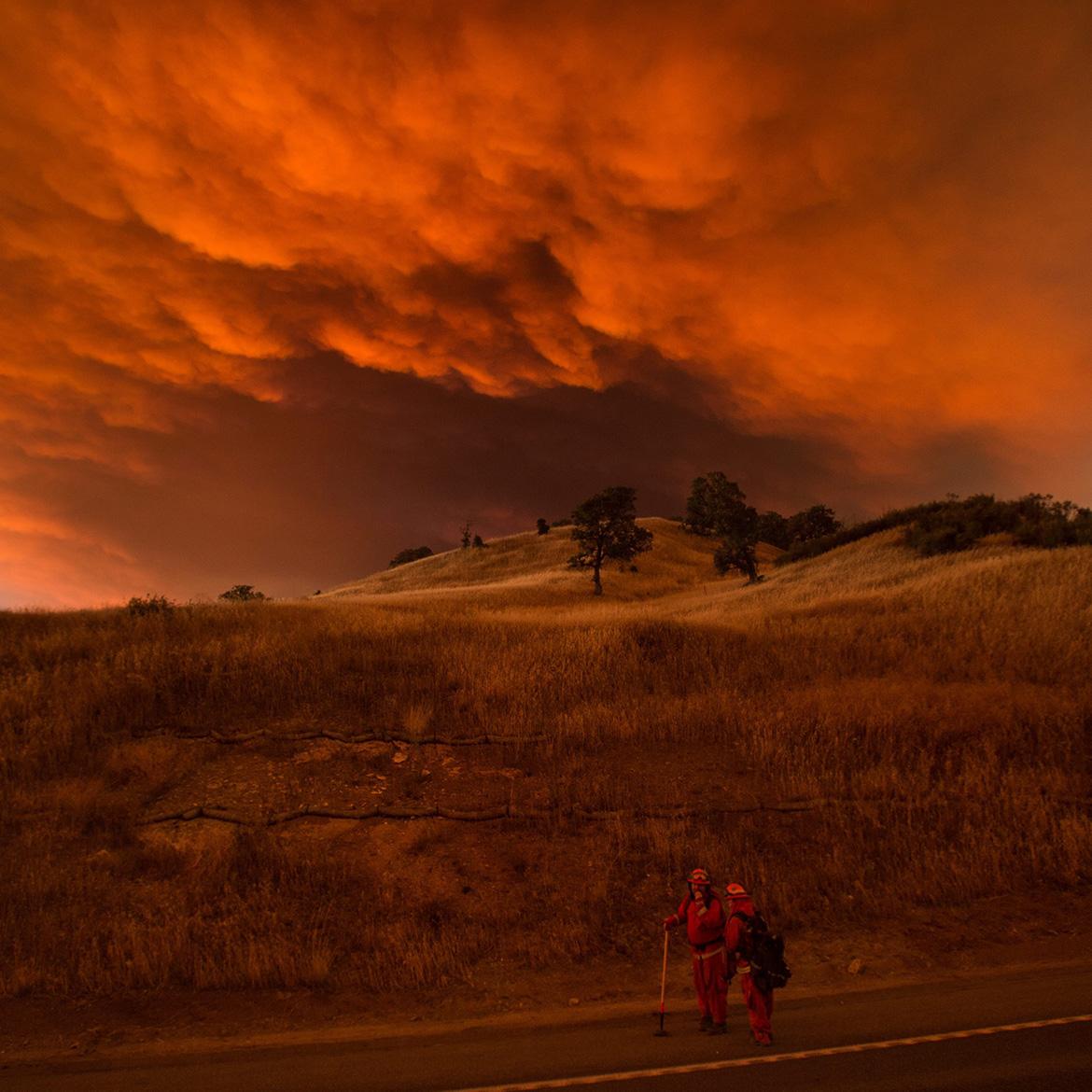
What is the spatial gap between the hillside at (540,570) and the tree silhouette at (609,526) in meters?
2.91

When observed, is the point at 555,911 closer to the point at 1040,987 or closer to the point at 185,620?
the point at 1040,987

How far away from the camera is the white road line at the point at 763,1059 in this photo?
4.92 m

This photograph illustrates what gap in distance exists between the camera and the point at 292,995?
21.9 ft

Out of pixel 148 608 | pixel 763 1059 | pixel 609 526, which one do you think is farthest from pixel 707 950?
pixel 609 526

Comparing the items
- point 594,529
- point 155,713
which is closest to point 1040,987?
point 155,713

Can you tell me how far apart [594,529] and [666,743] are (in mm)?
41810

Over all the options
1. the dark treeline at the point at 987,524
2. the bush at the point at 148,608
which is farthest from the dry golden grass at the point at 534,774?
the dark treeline at the point at 987,524

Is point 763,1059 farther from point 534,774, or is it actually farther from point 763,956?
point 534,774

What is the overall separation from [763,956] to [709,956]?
68cm

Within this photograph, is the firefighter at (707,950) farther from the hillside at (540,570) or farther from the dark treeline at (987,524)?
the hillside at (540,570)

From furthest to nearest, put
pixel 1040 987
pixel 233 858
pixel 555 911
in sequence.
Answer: pixel 233 858 < pixel 555 911 < pixel 1040 987

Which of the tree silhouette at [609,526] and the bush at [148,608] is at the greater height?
the tree silhouette at [609,526]

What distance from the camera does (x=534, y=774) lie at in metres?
11.9

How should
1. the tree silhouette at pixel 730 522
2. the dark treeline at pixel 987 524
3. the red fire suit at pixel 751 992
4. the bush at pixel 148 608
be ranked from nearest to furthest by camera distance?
the red fire suit at pixel 751 992 < the bush at pixel 148 608 < the dark treeline at pixel 987 524 < the tree silhouette at pixel 730 522
